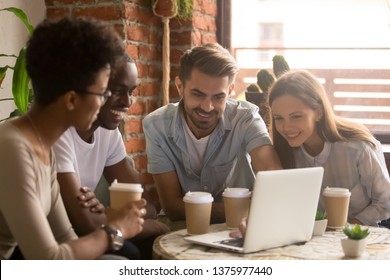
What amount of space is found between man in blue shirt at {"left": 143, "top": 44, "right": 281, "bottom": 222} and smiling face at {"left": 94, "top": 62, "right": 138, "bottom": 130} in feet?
1.23

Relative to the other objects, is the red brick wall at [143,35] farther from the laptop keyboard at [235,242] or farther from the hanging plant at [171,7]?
the laptop keyboard at [235,242]

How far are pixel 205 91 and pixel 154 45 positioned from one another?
3.12ft

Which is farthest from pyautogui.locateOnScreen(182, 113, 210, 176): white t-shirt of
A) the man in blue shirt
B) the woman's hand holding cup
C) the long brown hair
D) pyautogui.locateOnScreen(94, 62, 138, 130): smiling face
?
the woman's hand holding cup

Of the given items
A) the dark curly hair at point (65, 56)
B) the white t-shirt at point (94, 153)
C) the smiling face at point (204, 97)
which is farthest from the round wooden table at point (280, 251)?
the smiling face at point (204, 97)

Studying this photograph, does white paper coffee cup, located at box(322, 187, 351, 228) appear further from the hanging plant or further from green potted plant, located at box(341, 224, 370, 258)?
the hanging plant

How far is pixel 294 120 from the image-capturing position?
7.93ft

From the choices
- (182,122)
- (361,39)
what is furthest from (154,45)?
(361,39)

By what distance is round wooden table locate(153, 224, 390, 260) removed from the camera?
5.72 ft

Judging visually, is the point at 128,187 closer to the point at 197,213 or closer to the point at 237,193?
the point at 197,213

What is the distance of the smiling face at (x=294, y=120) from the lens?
7.91 feet

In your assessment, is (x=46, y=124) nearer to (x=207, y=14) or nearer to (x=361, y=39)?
(x=207, y=14)

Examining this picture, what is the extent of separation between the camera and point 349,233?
1.76 metres
